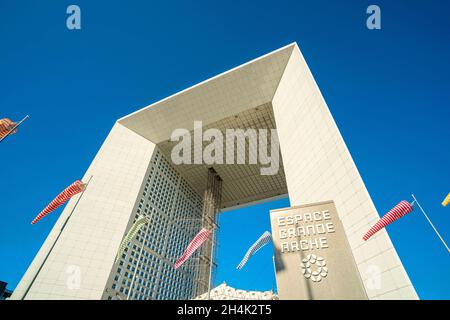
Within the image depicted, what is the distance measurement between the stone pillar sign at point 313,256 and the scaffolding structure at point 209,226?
20531 mm

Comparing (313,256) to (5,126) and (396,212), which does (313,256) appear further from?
(5,126)

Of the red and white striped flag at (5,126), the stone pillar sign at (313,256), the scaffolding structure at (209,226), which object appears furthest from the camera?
the scaffolding structure at (209,226)

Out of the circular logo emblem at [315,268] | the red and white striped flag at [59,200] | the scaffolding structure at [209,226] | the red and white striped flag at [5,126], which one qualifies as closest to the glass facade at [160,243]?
the scaffolding structure at [209,226]

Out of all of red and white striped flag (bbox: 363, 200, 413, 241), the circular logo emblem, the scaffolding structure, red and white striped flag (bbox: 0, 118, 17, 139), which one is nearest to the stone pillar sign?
the circular logo emblem

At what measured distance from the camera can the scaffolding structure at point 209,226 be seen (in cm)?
3172

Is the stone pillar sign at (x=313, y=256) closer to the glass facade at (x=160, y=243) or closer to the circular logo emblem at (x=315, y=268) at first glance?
the circular logo emblem at (x=315, y=268)

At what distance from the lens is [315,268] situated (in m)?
9.55

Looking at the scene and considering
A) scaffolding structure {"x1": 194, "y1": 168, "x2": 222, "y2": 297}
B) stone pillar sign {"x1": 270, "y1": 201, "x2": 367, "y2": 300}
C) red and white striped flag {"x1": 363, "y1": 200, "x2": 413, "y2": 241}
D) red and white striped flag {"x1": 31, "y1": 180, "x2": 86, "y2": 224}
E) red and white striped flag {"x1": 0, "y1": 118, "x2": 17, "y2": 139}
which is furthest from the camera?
scaffolding structure {"x1": 194, "y1": 168, "x2": 222, "y2": 297}

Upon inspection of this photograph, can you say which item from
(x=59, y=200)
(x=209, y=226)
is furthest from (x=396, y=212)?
(x=209, y=226)

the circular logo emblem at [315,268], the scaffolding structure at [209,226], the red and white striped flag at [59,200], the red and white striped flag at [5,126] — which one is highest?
the scaffolding structure at [209,226]

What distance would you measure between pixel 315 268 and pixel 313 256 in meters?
0.44

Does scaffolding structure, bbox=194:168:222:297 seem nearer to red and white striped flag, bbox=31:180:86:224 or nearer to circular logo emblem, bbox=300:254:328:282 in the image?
red and white striped flag, bbox=31:180:86:224

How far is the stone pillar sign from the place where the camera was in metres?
9.01
